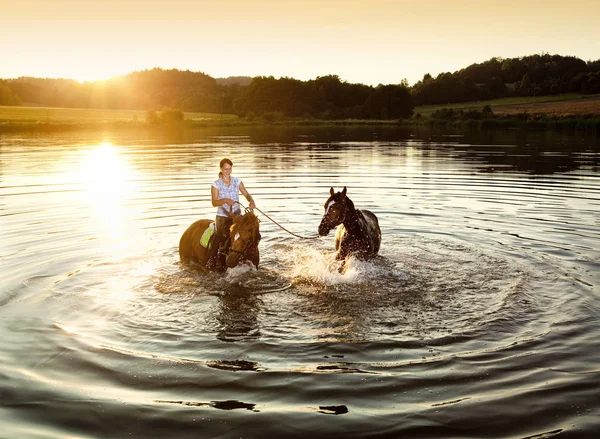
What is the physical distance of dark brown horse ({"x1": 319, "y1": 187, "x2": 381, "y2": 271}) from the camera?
11.4 meters

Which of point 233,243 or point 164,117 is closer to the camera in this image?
point 233,243

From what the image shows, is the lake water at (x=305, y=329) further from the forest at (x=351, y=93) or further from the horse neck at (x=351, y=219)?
the forest at (x=351, y=93)

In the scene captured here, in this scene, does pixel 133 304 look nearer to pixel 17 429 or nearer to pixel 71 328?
pixel 71 328

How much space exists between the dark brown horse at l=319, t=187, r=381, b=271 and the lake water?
476 millimetres

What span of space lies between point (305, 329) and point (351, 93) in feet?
583

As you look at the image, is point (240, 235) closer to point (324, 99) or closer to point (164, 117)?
point (164, 117)

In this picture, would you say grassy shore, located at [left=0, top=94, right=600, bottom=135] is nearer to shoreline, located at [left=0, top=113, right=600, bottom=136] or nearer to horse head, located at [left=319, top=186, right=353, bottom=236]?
shoreline, located at [left=0, top=113, right=600, bottom=136]

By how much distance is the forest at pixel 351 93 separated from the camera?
150 meters

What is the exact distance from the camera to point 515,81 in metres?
169

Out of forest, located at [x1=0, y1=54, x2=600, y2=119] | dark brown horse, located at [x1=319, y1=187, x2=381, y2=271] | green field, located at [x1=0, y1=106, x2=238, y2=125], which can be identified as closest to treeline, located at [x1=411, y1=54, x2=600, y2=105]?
forest, located at [x1=0, y1=54, x2=600, y2=119]

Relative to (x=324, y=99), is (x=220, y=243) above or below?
below

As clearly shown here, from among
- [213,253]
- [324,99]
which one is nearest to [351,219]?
[213,253]

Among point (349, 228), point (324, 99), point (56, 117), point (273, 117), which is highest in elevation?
point (324, 99)

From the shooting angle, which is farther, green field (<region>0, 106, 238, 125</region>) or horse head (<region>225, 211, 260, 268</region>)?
green field (<region>0, 106, 238, 125</region>)
